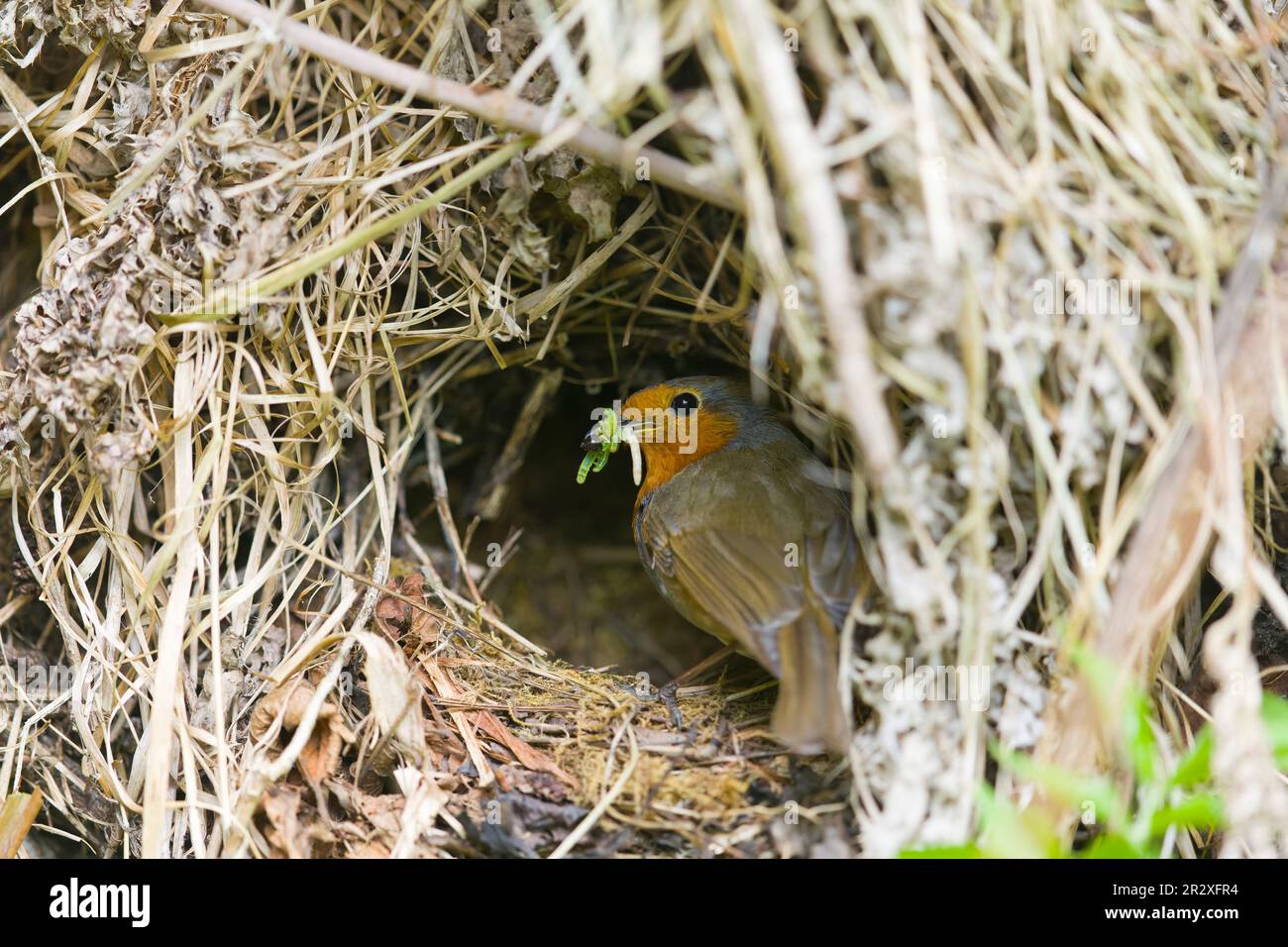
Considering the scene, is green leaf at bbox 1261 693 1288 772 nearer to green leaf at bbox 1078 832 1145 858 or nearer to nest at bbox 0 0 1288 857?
nest at bbox 0 0 1288 857

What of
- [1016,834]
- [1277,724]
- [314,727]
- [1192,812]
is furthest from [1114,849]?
[314,727]

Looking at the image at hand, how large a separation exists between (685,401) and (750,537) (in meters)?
0.75

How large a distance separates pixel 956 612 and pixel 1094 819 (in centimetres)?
62

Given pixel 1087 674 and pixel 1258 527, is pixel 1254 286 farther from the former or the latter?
pixel 1087 674

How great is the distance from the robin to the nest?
0.17 metres

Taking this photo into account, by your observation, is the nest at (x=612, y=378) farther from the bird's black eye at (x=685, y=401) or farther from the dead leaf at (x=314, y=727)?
the bird's black eye at (x=685, y=401)

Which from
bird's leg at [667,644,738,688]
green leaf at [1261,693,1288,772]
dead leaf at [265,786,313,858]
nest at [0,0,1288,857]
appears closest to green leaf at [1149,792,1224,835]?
nest at [0,0,1288,857]

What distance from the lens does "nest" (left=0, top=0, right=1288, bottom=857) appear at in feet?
7.00

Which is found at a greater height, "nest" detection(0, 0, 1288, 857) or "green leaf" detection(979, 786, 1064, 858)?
"nest" detection(0, 0, 1288, 857)

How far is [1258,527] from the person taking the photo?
2670 millimetres

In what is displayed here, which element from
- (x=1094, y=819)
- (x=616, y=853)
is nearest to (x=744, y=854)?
(x=616, y=853)

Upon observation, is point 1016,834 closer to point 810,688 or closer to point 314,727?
point 810,688

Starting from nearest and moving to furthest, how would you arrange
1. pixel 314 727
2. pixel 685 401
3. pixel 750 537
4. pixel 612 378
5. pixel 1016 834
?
pixel 1016 834, pixel 314 727, pixel 750 537, pixel 685 401, pixel 612 378

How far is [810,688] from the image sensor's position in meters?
2.61
